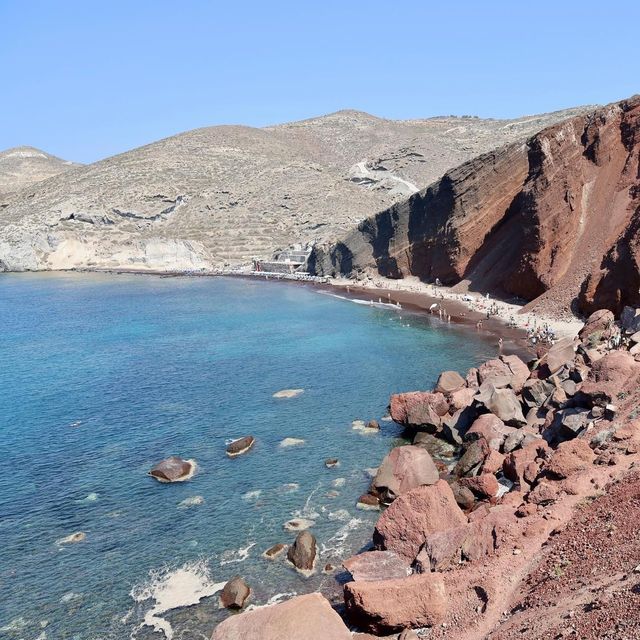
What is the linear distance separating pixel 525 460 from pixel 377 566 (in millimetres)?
9521

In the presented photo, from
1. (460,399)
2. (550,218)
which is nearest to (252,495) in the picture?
(460,399)

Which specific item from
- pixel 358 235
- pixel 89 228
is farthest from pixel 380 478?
pixel 89 228

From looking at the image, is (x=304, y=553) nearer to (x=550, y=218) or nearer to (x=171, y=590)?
(x=171, y=590)

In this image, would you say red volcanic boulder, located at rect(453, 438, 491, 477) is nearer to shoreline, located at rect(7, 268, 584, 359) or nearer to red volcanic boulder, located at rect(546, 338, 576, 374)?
red volcanic boulder, located at rect(546, 338, 576, 374)

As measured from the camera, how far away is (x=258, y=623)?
1580cm

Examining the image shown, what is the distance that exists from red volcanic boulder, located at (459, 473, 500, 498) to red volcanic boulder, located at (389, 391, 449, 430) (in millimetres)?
7426

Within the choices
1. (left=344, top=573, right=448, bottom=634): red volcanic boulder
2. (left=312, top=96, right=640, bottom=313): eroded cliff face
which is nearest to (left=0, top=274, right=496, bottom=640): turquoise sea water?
(left=344, top=573, right=448, bottom=634): red volcanic boulder

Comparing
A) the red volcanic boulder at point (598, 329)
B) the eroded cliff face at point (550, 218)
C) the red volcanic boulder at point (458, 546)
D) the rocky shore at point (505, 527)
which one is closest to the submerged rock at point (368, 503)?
the rocky shore at point (505, 527)

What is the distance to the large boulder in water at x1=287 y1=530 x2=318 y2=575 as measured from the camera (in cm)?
2280

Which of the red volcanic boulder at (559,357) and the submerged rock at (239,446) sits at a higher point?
the red volcanic boulder at (559,357)

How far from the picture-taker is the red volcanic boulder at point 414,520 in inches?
878

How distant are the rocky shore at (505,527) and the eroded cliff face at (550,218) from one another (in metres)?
22.0

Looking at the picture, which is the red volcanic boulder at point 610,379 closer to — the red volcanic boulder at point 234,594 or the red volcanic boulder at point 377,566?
the red volcanic boulder at point 377,566

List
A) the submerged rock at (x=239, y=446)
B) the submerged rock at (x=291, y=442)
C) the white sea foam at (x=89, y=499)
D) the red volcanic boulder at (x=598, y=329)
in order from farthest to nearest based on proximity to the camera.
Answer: the red volcanic boulder at (x=598, y=329), the submerged rock at (x=291, y=442), the submerged rock at (x=239, y=446), the white sea foam at (x=89, y=499)
